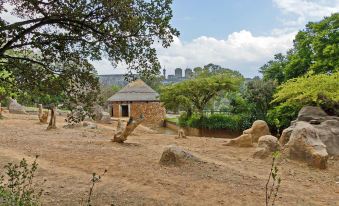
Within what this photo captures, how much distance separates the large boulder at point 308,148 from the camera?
10.6 meters

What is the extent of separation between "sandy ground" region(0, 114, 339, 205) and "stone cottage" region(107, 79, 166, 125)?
21950 millimetres

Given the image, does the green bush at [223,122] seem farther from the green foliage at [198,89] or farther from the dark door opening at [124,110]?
the dark door opening at [124,110]

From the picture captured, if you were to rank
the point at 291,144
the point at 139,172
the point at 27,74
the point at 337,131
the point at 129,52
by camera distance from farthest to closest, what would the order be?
the point at 337,131 < the point at 291,144 < the point at 139,172 < the point at 129,52 < the point at 27,74

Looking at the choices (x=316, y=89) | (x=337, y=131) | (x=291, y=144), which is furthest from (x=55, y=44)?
(x=316, y=89)

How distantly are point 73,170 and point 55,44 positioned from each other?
438cm

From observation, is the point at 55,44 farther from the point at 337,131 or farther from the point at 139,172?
the point at 337,131

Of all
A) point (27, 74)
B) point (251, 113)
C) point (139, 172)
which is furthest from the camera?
point (251, 113)

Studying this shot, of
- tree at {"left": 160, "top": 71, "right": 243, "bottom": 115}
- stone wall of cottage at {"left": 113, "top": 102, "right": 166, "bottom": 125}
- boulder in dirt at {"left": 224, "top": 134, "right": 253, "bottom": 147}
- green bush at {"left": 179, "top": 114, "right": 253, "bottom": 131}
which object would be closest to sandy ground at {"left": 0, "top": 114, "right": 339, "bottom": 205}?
boulder in dirt at {"left": 224, "top": 134, "right": 253, "bottom": 147}

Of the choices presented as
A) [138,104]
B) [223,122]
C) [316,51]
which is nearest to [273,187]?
[223,122]

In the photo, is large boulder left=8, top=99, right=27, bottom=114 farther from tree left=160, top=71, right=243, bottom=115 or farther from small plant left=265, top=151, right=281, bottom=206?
small plant left=265, top=151, right=281, bottom=206

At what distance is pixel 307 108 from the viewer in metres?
15.1

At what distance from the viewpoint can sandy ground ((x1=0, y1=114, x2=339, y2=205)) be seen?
718cm

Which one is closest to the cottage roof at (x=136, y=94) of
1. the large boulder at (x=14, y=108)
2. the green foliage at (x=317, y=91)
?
the large boulder at (x=14, y=108)

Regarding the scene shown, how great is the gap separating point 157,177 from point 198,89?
17.1 meters
